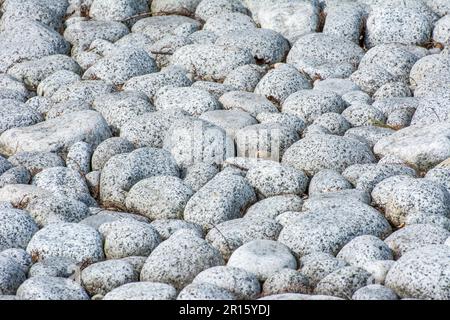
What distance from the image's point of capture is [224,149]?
748cm

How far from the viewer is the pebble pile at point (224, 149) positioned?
5.84m

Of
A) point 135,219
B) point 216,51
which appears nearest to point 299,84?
point 216,51

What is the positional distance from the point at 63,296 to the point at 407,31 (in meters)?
4.63

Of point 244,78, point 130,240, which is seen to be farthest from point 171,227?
point 244,78

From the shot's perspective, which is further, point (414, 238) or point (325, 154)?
point (325, 154)

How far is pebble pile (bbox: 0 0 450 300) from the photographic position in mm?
5844

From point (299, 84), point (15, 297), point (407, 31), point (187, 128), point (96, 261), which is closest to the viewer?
point (15, 297)

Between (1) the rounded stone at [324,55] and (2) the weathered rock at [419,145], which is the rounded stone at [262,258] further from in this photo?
(1) the rounded stone at [324,55]

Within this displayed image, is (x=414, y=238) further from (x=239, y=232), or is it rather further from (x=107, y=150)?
(x=107, y=150)

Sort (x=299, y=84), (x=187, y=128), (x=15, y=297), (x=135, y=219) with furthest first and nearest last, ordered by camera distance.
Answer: (x=299, y=84)
(x=187, y=128)
(x=135, y=219)
(x=15, y=297)

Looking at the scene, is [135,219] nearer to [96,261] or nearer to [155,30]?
[96,261]

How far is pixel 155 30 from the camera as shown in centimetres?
956

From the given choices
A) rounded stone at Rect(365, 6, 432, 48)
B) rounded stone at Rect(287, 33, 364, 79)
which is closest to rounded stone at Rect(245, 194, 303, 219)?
rounded stone at Rect(287, 33, 364, 79)

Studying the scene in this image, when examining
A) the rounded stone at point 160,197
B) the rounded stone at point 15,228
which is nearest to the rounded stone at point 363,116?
the rounded stone at point 160,197
